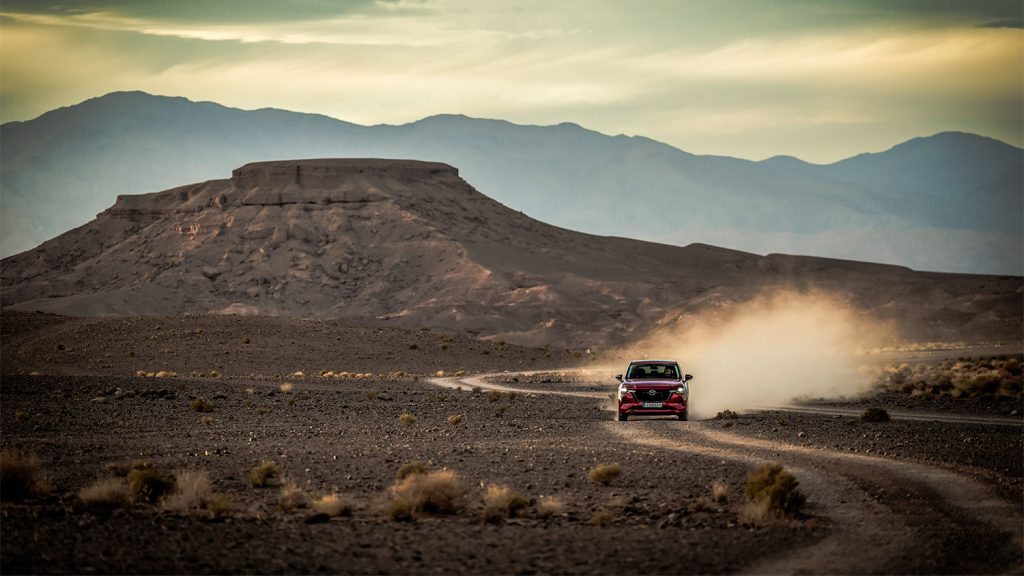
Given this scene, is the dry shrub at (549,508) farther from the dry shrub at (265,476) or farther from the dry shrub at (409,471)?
the dry shrub at (265,476)

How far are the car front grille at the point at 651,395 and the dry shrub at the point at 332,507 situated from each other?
47.9 ft

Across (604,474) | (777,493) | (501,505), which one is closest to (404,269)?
(604,474)

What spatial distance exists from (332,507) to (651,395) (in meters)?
15.0

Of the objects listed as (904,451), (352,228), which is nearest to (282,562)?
(904,451)

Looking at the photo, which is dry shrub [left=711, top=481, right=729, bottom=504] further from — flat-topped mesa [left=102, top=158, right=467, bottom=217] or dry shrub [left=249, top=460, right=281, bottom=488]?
flat-topped mesa [left=102, top=158, right=467, bottom=217]

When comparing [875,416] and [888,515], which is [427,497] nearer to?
[888,515]

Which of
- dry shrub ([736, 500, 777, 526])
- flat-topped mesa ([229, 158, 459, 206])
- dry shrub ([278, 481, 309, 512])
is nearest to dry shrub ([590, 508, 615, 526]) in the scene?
dry shrub ([736, 500, 777, 526])

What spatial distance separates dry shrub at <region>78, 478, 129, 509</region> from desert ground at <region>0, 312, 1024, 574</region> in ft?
0.22

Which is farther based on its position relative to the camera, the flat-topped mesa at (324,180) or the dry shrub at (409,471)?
the flat-topped mesa at (324,180)

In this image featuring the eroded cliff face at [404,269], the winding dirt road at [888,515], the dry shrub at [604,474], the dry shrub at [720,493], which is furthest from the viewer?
the eroded cliff face at [404,269]

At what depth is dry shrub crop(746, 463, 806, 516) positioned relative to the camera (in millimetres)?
14742

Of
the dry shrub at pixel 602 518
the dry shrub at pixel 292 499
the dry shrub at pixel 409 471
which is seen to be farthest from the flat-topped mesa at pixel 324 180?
the dry shrub at pixel 602 518

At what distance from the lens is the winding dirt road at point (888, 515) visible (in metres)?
12.6

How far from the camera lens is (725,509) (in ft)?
50.8
